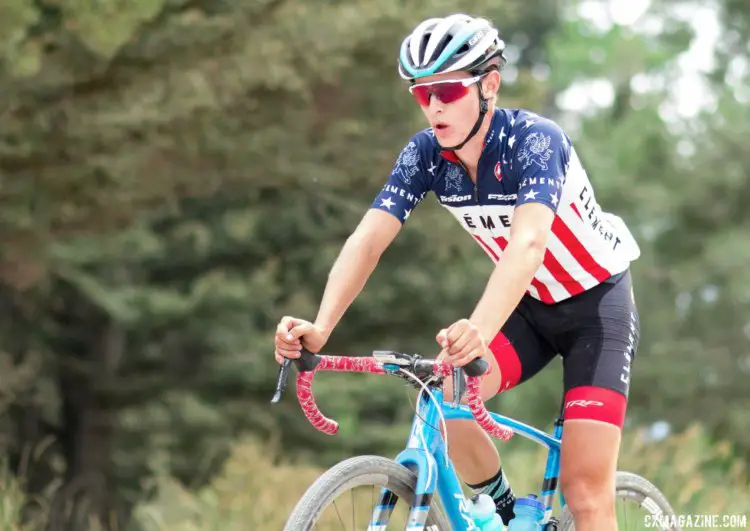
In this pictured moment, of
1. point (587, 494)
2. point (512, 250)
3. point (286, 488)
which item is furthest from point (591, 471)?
point (286, 488)

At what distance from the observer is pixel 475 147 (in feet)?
13.8

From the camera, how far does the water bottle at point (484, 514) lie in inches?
158

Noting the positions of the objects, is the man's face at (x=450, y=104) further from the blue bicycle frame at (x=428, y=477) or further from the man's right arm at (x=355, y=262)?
the blue bicycle frame at (x=428, y=477)

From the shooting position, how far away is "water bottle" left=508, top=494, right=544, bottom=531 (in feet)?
14.5

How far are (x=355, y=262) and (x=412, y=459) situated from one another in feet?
2.41

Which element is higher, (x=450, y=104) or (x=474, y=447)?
(x=450, y=104)

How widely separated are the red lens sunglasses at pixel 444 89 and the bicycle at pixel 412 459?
2.97ft

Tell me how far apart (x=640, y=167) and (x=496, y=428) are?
21737mm

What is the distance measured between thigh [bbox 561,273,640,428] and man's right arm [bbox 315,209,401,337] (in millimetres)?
881

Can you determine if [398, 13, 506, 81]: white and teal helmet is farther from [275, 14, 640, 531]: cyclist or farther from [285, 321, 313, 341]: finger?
[285, 321, 313, 341]: finger

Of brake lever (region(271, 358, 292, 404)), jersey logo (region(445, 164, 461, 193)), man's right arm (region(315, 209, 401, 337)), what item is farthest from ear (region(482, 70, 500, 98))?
brake lever (region(271, 358, 292, 404))

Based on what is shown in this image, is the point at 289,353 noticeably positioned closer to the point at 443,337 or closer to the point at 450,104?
the point at 443,337

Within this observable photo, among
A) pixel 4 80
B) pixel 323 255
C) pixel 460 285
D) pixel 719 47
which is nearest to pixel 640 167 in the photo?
pixel 719 47

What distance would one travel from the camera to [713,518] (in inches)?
297
